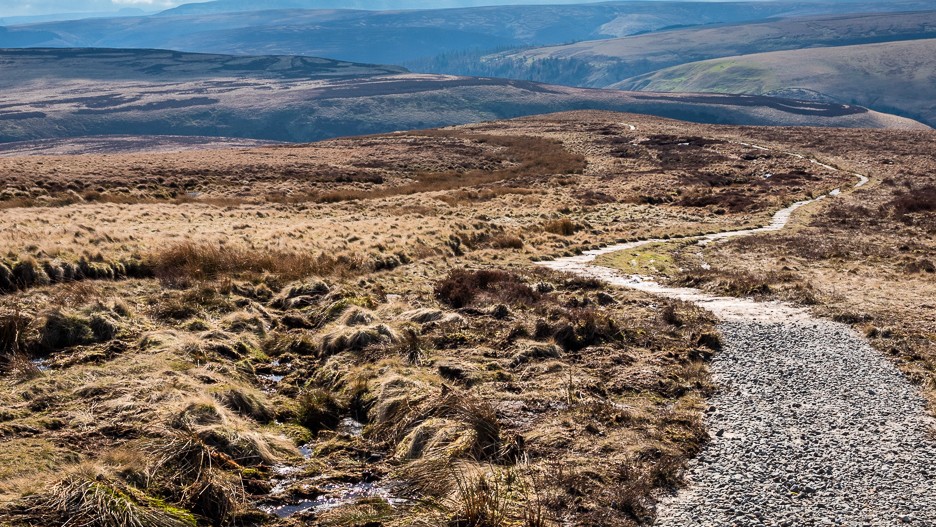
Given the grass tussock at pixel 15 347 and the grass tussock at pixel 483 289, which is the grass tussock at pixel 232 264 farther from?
the grass tussock at pixel 15 347

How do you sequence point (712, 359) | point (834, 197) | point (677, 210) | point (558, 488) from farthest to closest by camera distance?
1. point (834, 197)
2. point (677, 210)
3. point (712, 359)
4. point (558, 488)

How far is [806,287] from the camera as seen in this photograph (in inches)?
897

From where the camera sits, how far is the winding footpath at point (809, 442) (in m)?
9.25

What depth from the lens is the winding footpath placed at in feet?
30.3

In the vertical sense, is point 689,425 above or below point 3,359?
below

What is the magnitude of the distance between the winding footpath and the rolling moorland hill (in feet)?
0.32

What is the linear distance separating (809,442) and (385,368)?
796cm

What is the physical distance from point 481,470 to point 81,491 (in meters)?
5.31

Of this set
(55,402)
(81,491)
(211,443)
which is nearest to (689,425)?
(211,443)

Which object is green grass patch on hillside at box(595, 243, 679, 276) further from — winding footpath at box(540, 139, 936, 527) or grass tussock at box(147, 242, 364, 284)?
grass tussock at box(147, 242, 364, 284)

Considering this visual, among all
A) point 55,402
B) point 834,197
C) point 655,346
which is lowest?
point 834,197

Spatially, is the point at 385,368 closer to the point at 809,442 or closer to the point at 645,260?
the point at 809,442

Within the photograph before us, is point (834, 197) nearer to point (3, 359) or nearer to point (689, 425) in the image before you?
point (689, 425)

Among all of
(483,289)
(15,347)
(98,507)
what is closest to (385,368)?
(98,507)
